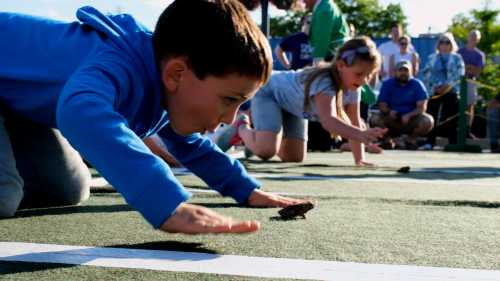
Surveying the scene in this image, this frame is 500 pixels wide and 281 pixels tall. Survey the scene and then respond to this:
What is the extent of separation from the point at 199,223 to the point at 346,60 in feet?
A: 11.4

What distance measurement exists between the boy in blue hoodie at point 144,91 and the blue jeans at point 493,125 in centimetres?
758

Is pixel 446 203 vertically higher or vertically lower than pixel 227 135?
higher

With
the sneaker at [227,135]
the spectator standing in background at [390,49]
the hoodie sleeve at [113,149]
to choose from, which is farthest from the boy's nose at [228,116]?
the spectator standing in background at [390,49]

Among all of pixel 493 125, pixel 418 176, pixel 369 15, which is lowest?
pixel 493 125

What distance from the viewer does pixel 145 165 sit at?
1.52 m

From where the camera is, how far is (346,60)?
4.75m

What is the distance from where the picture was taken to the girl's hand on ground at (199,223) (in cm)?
143

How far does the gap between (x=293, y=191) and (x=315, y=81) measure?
1806 millimetres

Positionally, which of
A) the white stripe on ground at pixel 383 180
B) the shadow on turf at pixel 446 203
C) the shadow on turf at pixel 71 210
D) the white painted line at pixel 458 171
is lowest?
the white painted line at pixel 458 171

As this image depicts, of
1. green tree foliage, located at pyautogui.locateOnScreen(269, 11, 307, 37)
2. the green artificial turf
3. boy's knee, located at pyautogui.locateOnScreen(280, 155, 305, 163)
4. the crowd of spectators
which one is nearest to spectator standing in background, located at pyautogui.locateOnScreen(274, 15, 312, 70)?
the crowd of spectators

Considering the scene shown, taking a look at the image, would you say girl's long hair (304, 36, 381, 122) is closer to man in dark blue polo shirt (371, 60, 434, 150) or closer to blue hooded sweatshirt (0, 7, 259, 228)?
blue hooded sweatshirt (0, 7, 259, 228)

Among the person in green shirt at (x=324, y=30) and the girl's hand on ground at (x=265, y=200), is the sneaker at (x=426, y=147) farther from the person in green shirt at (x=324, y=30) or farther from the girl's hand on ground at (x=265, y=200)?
the girl's hand on ground at (x=265, y=200)

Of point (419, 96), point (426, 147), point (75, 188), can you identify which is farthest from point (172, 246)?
point (426, 147)

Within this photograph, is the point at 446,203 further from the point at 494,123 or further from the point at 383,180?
the point at 494,123
